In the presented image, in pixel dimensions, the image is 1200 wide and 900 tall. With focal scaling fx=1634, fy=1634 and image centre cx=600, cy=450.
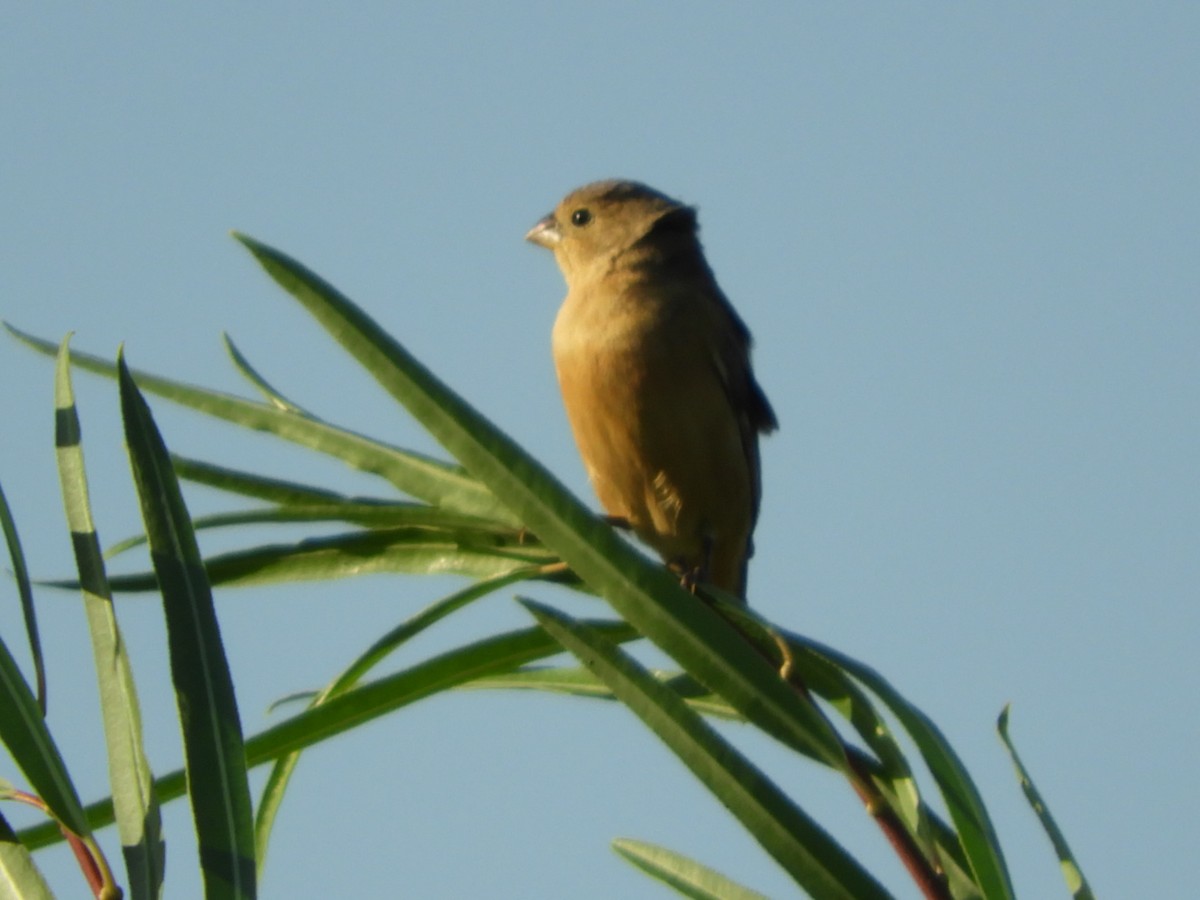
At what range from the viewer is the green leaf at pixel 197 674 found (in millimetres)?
1561

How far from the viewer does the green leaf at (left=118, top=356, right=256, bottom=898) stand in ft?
5.12

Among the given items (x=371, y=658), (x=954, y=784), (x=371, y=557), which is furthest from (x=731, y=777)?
(x=371, y=557)

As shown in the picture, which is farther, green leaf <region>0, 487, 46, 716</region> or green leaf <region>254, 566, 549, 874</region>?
green leaf <region>254, 566, 549, 874</region>

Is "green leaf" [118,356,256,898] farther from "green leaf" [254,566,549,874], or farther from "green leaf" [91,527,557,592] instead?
"green leaf" [91,527,557,592]

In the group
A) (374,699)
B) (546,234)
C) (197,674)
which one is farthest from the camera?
(546,234)

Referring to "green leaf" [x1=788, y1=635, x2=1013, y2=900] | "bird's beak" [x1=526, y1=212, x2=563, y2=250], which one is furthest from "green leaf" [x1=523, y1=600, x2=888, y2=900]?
"bird's beak" [x1=526, y1=212, x2=563, y2=250]

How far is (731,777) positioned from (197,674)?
542mm

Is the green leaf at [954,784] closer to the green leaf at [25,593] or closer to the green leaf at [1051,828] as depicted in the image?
the green leaf at [1051,828]

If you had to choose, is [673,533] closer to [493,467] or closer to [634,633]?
[634,633]

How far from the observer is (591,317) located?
5.09m

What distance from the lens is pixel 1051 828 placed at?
5.78 feet

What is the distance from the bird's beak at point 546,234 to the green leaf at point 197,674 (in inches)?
186

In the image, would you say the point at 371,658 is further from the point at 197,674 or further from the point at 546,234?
the point at 546,234

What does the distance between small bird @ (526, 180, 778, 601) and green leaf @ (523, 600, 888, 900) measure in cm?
265
